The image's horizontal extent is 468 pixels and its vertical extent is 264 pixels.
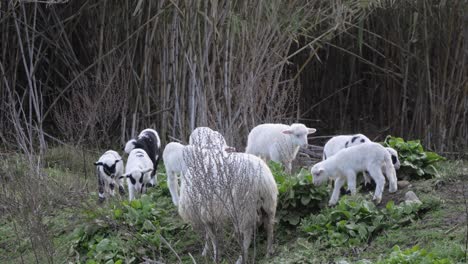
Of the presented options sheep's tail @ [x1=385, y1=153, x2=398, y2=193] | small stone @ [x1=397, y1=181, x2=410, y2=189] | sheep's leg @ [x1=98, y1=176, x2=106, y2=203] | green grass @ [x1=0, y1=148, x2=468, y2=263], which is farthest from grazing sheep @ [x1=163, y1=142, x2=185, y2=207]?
small stone @ [x1=397, y1=181, x2=410, y2=189]

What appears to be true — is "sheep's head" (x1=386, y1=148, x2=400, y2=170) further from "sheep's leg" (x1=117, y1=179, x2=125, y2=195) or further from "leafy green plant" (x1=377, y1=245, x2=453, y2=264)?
"sheep's leg" (x1=117, y1=179, x2=125, y2=195)

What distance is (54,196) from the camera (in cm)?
1045

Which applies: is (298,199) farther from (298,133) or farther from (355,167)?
(298,133)

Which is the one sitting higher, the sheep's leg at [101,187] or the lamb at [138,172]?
the lamb at [138,172]

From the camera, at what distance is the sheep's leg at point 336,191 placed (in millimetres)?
9602

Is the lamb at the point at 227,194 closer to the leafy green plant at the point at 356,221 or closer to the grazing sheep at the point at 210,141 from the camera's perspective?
the grazing sheep at the point at 210,141

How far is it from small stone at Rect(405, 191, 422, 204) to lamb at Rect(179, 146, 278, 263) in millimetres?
1201

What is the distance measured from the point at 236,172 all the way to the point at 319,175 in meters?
1.58

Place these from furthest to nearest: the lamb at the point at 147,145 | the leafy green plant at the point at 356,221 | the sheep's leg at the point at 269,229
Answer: the lamb at the point at 147,145 < the sheep's leg at the point at 269,229 < the leafy green plant at the point at 356,221

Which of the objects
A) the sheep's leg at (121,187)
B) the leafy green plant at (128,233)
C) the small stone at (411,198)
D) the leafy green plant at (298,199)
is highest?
the small stone at (411,198)

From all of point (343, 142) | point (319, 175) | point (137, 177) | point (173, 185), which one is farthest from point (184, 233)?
point (343, 142)

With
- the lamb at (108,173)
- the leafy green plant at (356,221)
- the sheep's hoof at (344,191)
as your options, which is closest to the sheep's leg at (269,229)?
the leafy green plant at (356,221)

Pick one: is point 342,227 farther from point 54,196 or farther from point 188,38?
point 188,38

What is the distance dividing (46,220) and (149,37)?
4939mm
